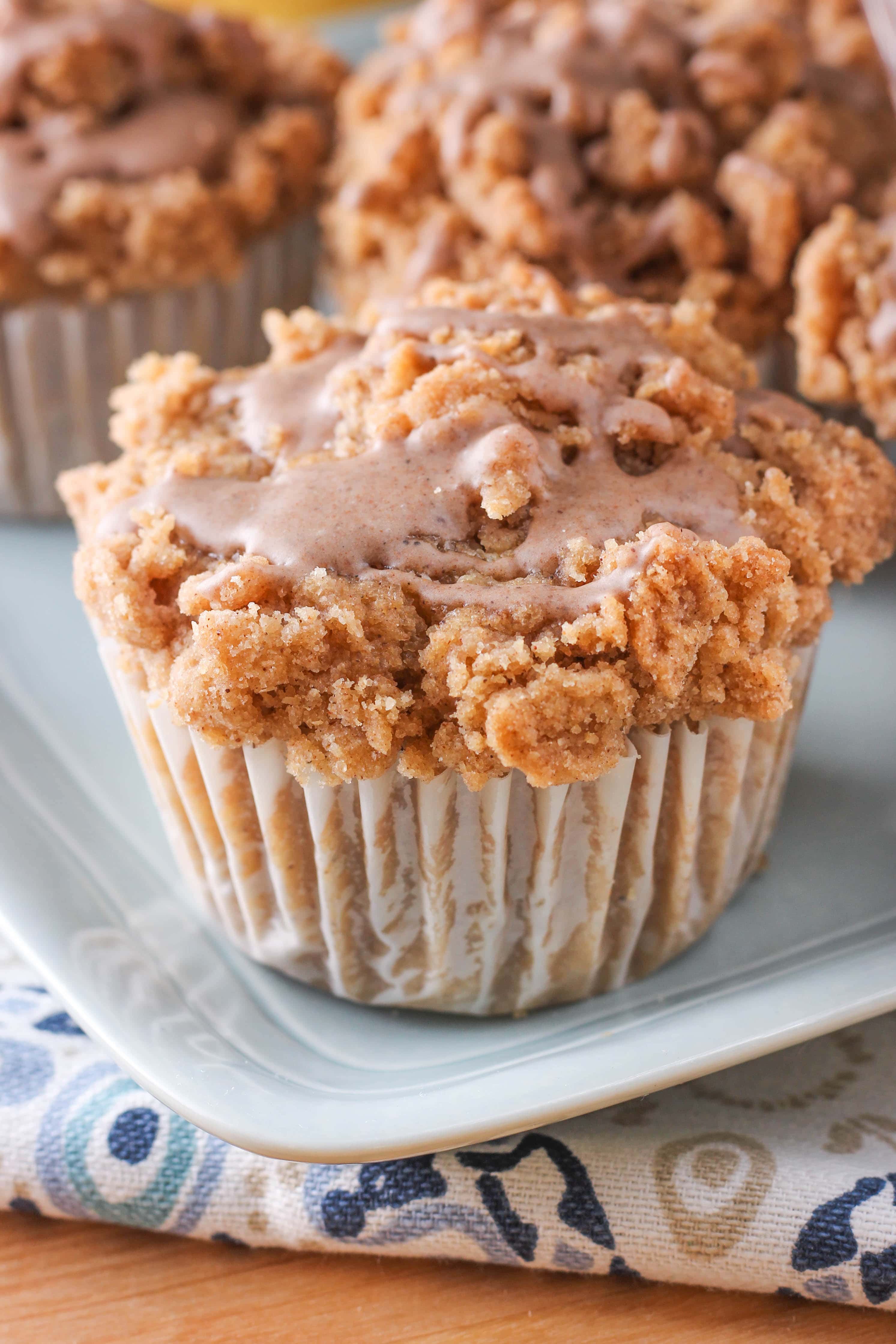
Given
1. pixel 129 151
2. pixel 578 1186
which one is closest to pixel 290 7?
pixel 129 151

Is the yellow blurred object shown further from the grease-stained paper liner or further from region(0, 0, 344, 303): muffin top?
the grease-stained paper liner

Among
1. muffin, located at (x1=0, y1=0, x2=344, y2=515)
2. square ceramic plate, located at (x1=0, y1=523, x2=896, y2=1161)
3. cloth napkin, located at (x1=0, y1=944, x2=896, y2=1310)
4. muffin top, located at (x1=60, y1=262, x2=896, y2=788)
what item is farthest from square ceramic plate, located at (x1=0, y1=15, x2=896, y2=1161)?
muffin, located at (x1=0, y1=0, x2=344, y2=515)

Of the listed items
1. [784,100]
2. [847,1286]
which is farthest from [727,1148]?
[784,100]

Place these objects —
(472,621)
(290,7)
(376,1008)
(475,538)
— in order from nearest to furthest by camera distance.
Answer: (472,621) → (475,538) → (376,1008) → (290,7)

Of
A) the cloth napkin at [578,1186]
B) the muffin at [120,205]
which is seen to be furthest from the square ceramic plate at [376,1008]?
the muffin at [120,205]

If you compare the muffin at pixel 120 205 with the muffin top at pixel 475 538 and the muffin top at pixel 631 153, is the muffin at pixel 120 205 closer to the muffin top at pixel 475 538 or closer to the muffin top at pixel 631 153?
the muffin top at pixel 631 153

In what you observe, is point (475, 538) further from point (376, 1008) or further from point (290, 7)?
point (290, 7)

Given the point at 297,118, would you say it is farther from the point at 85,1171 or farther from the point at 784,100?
the point at 85,1171
